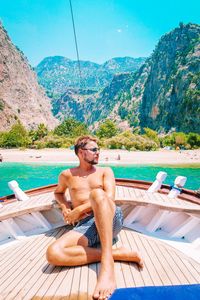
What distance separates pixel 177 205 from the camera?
12.1ft

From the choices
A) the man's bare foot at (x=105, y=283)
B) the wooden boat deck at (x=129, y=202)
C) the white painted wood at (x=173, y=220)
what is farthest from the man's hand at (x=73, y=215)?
the white painted wood at (x=173, y=220)

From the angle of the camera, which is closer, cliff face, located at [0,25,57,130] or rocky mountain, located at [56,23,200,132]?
rocky mountain, located at [56,23,200,132]

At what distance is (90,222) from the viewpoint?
3080mm

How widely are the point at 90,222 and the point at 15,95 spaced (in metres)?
91.6

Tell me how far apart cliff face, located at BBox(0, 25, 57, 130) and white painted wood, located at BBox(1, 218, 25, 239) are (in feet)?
246

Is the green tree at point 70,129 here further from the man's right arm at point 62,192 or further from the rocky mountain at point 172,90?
the man's right arm at point 62,192

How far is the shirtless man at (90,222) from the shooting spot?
8.26ft

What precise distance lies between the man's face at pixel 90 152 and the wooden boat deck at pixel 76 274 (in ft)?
3.62

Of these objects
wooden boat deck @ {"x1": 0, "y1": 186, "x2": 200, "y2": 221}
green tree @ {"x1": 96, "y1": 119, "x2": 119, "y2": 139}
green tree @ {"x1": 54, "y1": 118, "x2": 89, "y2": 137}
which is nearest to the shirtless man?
wooden boat deck @ {"x1": 0, "y1": 186, "x2": 200, "y2": 221}

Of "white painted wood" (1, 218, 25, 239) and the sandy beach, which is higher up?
"white painted wood" (1, 218, 25, 239)

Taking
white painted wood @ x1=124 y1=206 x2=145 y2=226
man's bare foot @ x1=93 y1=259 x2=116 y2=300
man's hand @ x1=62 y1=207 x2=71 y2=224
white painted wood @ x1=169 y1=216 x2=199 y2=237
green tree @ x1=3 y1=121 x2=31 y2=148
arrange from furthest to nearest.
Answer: green tree @ x1=3 y1=121 x2=31 y2=148 < white painted wood @ x1=124 y1=206 x2=145 y2=226 < white painted wood @ x1=169 y1=216 x2=199 y2=237 < man's hand @ x1=62 y1=207 x2=71 y2=224 < man's bare foot @ x1=93 y1=259 x2=116 y2=300

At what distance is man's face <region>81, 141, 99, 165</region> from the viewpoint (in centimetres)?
346

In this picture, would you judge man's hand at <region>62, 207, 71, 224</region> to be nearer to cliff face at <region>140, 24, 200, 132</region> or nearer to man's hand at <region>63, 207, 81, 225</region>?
man's hand at <region>63, 207, 81, 225</region>

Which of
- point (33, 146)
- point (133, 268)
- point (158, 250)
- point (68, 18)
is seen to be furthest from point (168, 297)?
point (33, 146)
